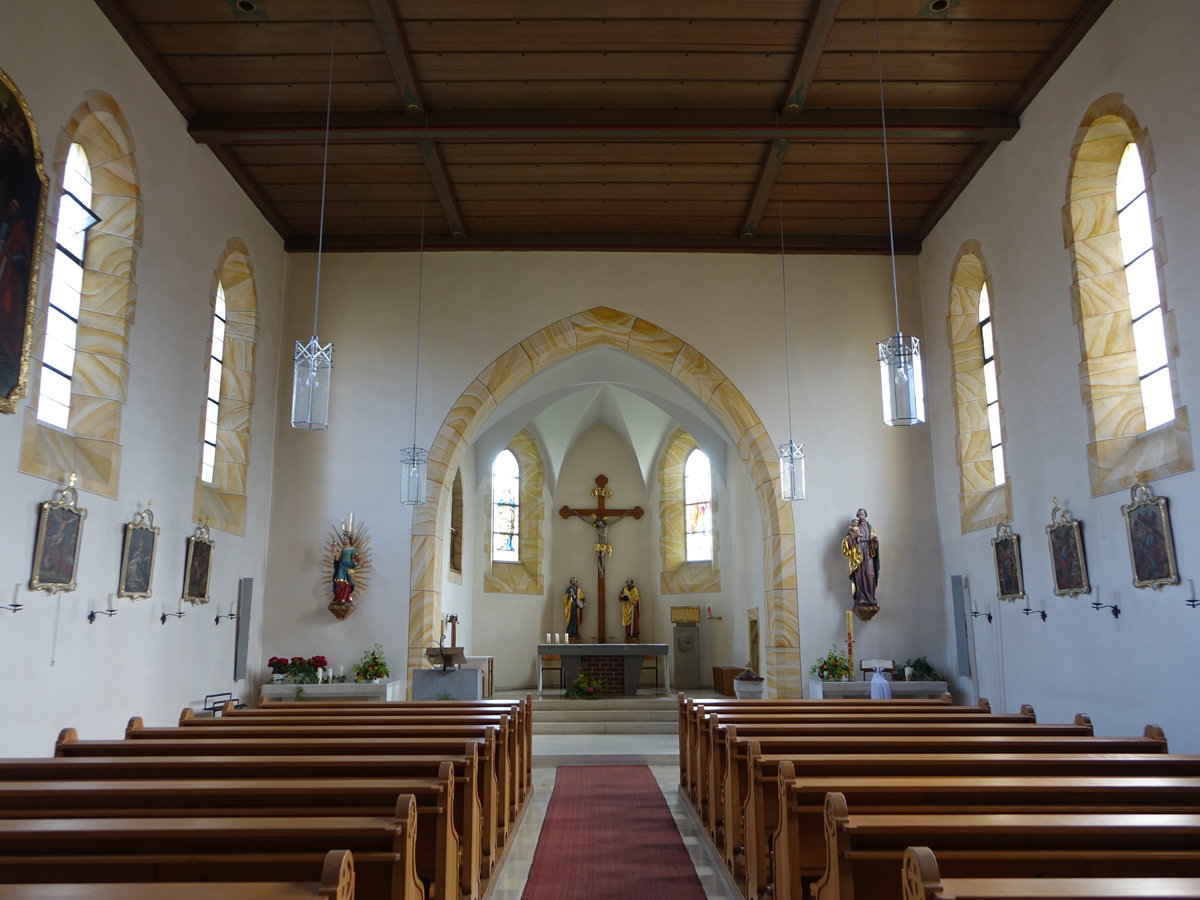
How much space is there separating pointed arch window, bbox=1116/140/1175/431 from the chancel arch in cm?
486

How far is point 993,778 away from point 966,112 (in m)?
7.67

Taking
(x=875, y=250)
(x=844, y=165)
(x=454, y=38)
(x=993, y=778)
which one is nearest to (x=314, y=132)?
(x=454, y=38)

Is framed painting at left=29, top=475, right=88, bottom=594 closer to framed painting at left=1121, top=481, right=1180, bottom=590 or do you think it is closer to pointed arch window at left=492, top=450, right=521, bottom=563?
framed painting at left=1121, top=481, right=1180, bottom=590

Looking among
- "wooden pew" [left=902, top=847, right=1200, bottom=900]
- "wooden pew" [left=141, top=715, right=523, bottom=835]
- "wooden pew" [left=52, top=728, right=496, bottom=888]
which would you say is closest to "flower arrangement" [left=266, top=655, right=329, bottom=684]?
"wooden pew" [left=141, top=715, right=523, bottom=835]

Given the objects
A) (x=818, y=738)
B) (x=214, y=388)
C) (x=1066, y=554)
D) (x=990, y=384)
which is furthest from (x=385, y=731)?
(x=990, y=384)

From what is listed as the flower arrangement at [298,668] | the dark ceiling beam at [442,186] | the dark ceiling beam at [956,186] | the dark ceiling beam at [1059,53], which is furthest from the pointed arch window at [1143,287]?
the flower arrangement at [298,668]

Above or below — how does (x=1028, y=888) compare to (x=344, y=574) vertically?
below

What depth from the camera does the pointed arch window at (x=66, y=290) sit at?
7.55 m

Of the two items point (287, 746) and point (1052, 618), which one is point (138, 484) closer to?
point (287, 746)

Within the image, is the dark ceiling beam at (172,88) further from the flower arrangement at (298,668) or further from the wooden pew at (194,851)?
the wooden pew at (194,851)

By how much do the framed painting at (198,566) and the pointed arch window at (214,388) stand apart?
1.11 metres

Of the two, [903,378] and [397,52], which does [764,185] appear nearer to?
[397,52]

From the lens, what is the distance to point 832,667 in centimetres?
1138

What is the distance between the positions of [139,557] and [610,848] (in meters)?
4.78
